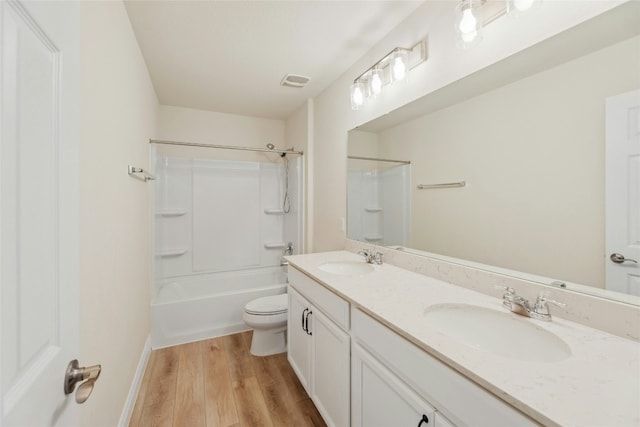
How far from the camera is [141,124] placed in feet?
6.78

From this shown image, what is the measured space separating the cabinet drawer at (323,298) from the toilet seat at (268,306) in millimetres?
480

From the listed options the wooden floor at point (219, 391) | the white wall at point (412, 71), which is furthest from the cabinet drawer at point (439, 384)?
the white wall at point (412, 71)

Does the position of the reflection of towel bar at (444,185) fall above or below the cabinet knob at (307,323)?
above

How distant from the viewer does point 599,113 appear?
897 mm

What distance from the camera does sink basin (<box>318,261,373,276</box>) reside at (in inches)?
73.7

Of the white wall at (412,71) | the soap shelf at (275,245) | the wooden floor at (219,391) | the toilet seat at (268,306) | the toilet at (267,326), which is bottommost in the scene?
the wooden floor at (219,391)

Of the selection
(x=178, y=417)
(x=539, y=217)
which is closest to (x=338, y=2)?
(x=539, y=217)

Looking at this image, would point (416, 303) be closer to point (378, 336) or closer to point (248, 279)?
point (378, 336)

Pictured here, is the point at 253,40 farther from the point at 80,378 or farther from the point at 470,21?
the point at 80,378

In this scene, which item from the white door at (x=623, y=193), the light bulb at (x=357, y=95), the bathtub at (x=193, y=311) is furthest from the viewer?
the bathtub at (x=193, y=311)

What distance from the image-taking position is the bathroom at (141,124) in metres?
0.99

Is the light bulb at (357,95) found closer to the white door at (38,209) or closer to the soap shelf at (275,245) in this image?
the white door at (38,209)

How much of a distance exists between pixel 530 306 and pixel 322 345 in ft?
3.21

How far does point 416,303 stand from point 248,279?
104 inches
